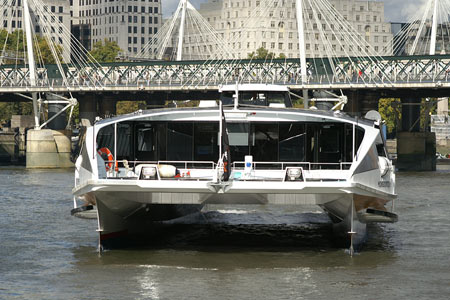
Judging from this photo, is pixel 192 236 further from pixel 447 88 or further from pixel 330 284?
pixel 447 88

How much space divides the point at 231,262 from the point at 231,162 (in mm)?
2470

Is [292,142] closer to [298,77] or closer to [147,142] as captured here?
[147,142]

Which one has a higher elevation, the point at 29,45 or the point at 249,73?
the point at 29,45

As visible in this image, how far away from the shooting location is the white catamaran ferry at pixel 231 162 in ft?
70.0

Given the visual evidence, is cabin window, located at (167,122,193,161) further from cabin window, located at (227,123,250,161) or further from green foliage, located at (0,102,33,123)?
green foliage, located at (0,102,33,123)

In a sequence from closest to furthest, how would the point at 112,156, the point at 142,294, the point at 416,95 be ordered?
1. the point at 142,294
2. the point at 112,156
3. the point at 416,95

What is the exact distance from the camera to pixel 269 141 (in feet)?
77.8

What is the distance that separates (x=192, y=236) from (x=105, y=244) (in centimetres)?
377

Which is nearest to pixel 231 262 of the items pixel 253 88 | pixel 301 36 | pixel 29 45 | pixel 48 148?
pixel 253 88

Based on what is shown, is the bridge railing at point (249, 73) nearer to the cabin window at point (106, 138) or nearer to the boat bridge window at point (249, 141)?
the boat bridge window at point (249, 141)

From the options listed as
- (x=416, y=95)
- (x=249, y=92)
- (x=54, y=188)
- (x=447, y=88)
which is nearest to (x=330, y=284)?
(x=249, y=92)

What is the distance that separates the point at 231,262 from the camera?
73.7ft

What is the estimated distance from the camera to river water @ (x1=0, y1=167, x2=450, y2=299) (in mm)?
19328

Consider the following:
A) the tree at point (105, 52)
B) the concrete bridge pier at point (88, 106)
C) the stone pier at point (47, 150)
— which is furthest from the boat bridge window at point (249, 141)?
the tree at point (105, 52)
